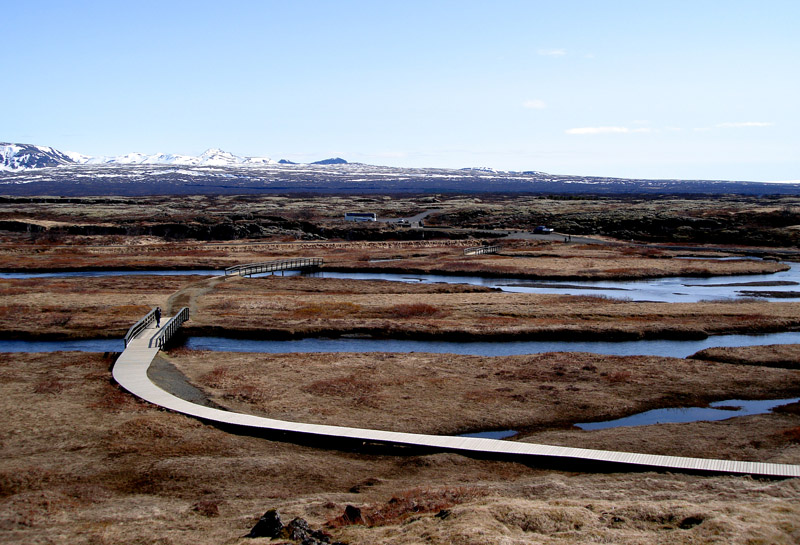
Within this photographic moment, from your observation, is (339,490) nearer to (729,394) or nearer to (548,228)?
(729,394)

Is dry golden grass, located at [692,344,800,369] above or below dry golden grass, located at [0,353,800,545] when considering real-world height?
above

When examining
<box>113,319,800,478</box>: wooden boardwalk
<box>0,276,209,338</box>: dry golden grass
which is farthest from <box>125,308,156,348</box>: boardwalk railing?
<box>113,319,800,478</box>: wooden boardwalk

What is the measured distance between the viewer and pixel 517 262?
7281 cm

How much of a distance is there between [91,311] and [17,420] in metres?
21.8

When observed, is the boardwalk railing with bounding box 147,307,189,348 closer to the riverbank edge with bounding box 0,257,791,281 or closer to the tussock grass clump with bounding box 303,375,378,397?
the tussock grass clump with bounding box 303,375,378,397

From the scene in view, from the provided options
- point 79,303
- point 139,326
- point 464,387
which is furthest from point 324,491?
point 79,303

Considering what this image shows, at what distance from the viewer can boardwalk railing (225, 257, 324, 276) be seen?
2547 inches

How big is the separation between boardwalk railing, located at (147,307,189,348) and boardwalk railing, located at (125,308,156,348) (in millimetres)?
1019

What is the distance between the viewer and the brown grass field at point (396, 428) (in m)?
15.9

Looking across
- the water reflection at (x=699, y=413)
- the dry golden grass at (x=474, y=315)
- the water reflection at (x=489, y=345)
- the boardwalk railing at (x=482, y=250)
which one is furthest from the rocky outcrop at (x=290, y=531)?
the boardwalk railing at (x=482, y=250)

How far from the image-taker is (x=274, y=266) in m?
Answer: 68.4

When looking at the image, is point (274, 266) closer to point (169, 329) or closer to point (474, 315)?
point (474, 315)

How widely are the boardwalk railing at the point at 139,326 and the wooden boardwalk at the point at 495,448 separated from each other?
8108mm

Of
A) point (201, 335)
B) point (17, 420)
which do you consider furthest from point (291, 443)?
point (201, 335)
